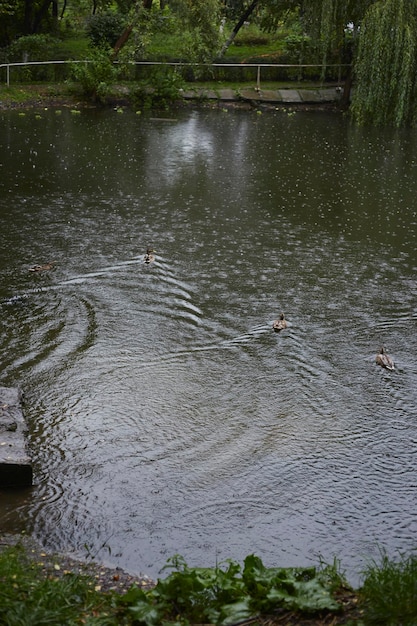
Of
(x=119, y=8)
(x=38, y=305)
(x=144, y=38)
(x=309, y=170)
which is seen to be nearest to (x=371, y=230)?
(x=309, y=170)

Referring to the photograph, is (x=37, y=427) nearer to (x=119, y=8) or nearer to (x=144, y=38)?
(x=144, y=38)

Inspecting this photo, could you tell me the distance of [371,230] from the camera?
16969mm

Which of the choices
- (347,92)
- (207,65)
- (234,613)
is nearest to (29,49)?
(207,65)

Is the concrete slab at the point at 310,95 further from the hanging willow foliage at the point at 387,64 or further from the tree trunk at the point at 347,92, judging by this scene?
the hanging willow foliage at the point at 387,64

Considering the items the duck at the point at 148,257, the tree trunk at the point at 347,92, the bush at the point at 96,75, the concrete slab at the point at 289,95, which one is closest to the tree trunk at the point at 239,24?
the concrete slab at the point at 289,95

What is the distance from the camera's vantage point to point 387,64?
23.2 m

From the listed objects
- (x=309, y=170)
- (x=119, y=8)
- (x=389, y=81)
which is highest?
(x=119, y=8)

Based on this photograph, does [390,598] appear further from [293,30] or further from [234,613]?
[293,30]

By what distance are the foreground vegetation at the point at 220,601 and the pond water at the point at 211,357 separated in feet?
4.53

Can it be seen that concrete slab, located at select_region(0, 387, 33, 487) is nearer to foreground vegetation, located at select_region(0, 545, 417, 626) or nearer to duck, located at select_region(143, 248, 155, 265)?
foreground vegetation, located at select_region(0, 545, 417, 626)

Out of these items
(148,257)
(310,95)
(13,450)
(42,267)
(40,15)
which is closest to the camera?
(13,450)

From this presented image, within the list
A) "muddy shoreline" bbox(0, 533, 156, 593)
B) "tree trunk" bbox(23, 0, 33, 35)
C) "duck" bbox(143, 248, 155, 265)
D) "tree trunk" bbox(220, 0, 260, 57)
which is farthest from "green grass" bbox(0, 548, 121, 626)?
"tree trunk" bbox(220, 0, 260, 57)

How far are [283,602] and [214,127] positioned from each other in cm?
2443

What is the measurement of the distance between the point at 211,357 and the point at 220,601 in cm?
591
